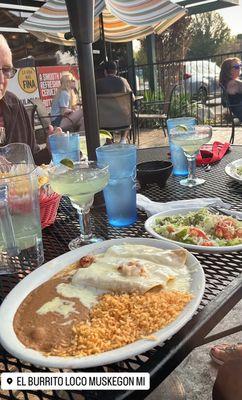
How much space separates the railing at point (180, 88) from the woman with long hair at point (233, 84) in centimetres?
175

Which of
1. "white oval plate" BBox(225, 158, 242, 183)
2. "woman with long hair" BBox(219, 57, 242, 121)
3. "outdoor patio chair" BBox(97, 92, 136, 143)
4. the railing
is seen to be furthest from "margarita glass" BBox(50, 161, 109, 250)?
the railing

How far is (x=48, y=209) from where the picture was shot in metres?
1.44

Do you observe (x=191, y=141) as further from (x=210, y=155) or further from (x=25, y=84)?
(x=25, y=84)

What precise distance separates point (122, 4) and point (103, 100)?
245 cm

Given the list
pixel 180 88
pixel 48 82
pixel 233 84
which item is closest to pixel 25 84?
pixel 48 82

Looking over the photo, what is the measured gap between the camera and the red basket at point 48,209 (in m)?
1.41

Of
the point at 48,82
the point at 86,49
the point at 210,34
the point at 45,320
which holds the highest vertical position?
the point at 210,34

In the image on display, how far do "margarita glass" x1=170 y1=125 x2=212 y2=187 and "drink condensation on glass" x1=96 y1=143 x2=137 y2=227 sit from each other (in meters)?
0.47

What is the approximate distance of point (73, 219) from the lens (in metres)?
1.58

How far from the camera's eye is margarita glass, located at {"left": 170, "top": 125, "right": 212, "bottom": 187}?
72.4 inches

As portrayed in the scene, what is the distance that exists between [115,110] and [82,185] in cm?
524

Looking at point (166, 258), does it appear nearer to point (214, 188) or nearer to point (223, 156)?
point (214, 188)

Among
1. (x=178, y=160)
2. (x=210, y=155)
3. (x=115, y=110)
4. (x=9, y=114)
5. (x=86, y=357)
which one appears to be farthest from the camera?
(x=115, y=110)

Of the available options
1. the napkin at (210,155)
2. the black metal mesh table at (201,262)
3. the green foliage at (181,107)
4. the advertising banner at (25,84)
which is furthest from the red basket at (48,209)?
the green foliage at (181,107)
